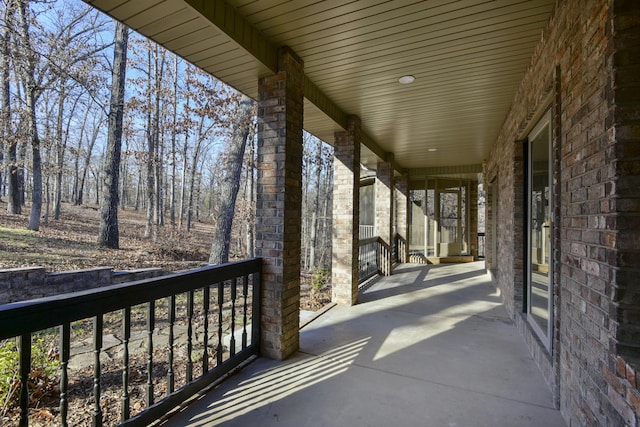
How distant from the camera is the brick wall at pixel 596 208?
1319mm

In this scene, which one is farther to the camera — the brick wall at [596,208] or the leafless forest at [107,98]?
the leafless forest at [107,98]

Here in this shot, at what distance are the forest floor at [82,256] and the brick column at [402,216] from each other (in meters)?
2.72


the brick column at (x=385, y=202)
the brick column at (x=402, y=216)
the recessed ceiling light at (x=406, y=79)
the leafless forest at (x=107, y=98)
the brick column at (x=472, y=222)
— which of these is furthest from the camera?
the brick column at (x=472, y=222)

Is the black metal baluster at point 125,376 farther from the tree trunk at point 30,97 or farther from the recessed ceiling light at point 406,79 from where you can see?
the tree trunk at point 30,97

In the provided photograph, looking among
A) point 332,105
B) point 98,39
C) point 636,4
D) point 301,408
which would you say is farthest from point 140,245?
point 636,4

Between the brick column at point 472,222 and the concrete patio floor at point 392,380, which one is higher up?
the brick column at point 472,222

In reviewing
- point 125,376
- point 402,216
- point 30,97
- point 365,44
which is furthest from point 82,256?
point 365,44

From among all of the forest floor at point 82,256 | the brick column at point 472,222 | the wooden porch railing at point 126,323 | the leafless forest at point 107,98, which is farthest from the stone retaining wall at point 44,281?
the brick column at point 472,222

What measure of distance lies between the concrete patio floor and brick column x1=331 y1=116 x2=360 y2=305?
54cm

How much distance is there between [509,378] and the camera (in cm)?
257

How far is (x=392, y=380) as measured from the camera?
2520 mm

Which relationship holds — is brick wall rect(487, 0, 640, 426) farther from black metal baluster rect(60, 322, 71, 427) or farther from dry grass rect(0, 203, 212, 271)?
dry grass rect(0, 203, 212, 271)

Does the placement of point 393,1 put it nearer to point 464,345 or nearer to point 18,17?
point 464,345

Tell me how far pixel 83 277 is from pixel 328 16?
5.81 m
